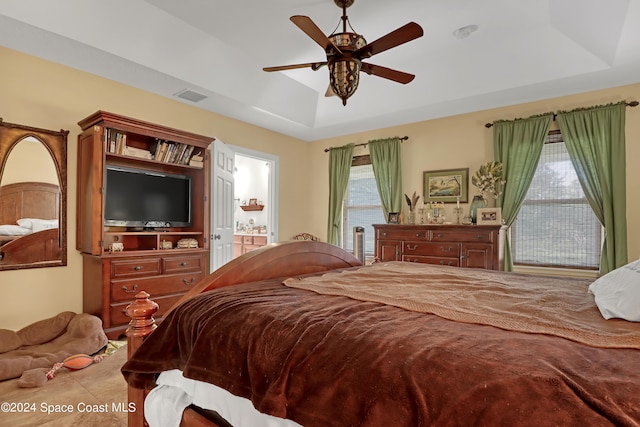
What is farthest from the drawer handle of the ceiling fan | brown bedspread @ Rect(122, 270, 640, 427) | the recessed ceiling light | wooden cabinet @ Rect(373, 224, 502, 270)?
the recessed ceiling light

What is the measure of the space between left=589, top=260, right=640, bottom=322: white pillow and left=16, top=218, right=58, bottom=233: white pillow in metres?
4.09

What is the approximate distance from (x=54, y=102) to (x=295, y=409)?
12.5 feet

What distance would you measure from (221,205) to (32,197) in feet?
6.10

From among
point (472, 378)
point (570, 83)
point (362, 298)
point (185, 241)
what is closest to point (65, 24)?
point (185, 241)

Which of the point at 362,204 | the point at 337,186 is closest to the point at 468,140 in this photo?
the point at 362,204

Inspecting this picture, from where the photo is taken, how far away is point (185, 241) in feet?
13.3

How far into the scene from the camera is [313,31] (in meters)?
2.23

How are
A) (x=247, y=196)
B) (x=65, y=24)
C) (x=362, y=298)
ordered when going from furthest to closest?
(x=247, y=196) → (x=65, y=24) → (x=362, y=298)

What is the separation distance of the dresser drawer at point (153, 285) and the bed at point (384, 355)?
201 cm

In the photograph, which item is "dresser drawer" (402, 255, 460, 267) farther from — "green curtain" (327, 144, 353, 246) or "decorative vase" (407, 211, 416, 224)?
"green curtain" (327, 144, 353, 246)

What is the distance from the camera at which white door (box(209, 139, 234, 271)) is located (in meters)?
4.31

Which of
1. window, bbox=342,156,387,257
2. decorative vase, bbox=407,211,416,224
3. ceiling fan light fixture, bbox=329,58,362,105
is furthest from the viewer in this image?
window, bbox=342,156,387,257

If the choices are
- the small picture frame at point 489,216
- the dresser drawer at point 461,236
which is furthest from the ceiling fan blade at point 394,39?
the small picture frame at point 489,216

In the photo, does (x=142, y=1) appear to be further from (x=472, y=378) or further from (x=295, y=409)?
(x=472, y=378)
